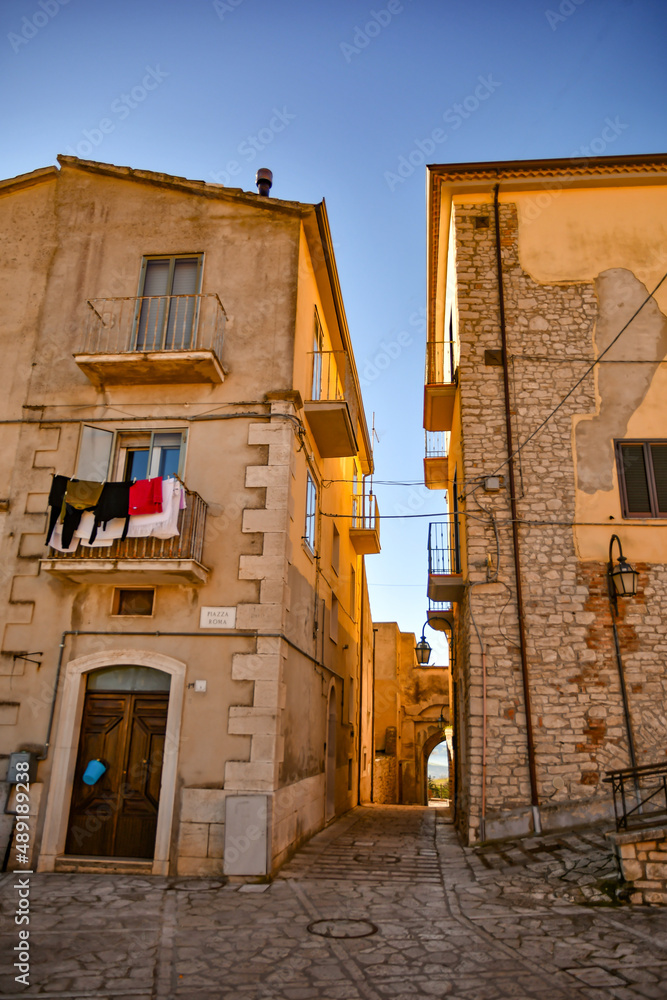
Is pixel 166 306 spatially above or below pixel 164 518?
above

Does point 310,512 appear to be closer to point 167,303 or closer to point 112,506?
point 112,506

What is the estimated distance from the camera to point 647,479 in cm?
1219

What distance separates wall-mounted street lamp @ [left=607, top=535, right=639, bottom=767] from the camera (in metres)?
10.9

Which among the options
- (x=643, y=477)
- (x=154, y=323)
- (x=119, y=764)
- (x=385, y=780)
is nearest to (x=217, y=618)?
(x=119, y=764)

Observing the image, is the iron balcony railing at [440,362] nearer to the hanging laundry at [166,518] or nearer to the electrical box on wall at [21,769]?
the hanging laundry at [166,518]

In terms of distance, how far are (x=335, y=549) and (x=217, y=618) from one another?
7567 mm

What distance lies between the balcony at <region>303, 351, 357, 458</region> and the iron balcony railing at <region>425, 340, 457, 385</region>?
2.48m

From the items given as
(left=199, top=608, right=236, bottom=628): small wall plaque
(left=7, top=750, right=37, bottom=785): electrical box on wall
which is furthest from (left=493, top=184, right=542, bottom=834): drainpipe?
(left=7, top=750, right=37, bottom=785): electrical box on wall

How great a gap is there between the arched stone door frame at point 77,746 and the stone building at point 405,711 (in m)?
20.1

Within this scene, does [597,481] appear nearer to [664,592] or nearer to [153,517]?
[664,592]

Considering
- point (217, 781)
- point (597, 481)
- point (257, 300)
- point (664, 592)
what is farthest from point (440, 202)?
point (217, 781)

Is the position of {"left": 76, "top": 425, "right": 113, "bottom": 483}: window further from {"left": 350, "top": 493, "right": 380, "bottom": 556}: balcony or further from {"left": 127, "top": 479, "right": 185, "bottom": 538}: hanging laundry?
{"left": 350, "top": 493, "right": 380, "bottom": 556}: balcony

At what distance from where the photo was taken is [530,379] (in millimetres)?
12922

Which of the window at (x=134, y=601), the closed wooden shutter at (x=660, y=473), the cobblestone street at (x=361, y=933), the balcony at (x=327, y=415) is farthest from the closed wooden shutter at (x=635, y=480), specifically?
the window at (x=134, y=601)
